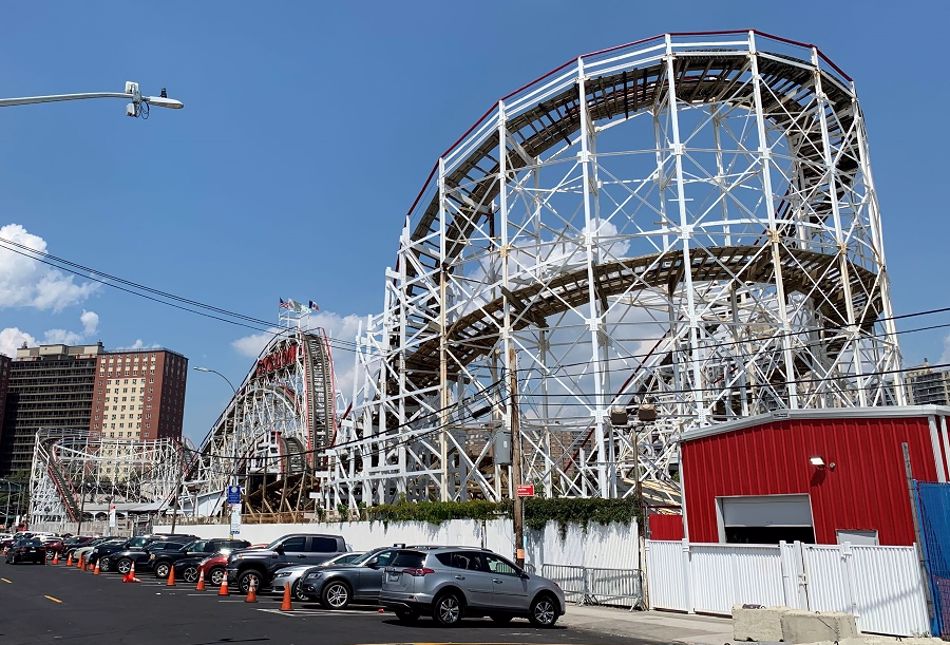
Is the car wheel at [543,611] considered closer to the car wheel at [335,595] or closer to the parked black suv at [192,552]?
the car wheel at [335,595]

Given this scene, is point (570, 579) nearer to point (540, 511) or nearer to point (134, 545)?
point (540, 511)

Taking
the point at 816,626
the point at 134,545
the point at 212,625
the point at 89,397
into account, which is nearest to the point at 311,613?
the point at 212,625

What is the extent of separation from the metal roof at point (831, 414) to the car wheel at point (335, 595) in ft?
29.3

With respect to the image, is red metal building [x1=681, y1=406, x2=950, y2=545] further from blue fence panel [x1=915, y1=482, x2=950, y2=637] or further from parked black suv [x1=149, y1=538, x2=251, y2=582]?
parked black suv [x1=149, y1=538, x2=251, y2=582]

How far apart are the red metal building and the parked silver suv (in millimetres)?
4794

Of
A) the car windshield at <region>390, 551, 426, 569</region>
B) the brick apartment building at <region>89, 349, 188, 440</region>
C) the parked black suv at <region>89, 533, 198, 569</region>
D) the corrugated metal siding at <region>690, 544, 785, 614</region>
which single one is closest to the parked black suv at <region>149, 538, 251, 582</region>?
the parked black suv at <region>89, 533, 198, 569</region>

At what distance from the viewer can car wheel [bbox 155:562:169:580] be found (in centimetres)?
2955

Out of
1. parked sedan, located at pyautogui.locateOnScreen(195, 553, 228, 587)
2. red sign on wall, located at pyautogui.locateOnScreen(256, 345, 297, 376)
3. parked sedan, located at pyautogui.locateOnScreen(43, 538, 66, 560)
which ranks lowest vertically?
parked sedan, located at pyautogui.locateOnScreen(195, 553, 228, 587)

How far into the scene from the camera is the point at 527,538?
23.6 metres

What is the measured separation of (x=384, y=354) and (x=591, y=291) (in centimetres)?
1263

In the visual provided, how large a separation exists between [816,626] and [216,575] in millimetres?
19882

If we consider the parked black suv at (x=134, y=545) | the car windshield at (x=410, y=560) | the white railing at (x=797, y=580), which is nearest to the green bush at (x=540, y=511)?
the white railing at (x=797, y=580)

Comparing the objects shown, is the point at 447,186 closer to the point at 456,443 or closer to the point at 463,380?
the point at 463,380

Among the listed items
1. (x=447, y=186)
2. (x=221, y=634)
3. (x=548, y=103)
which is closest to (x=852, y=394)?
(x=548, y=103)
